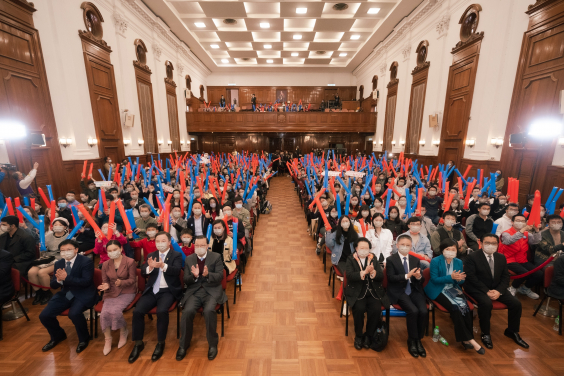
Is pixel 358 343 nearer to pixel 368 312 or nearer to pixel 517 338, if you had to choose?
pixel 368 312

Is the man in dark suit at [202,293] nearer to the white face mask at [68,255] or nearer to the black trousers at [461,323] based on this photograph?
the white face mask at [68,255]

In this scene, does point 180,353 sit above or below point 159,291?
below

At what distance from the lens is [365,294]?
2.87 meters

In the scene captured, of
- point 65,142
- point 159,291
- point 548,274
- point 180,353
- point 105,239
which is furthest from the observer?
point 65,142

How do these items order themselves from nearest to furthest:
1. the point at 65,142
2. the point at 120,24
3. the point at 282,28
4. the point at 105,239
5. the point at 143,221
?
the point at 105,239 → the point at 143,221 → the point at 65,142 → the point at 120,24 → the point at 282,28

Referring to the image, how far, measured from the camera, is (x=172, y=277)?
294 cm

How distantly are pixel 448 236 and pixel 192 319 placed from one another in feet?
12.1

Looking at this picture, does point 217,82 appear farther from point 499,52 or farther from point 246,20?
point 499,52

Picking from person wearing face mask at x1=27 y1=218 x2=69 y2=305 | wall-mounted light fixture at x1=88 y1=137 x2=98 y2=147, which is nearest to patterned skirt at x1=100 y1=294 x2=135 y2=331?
person wearing face mask at x1=27 y1=218 x2=69 y2=305

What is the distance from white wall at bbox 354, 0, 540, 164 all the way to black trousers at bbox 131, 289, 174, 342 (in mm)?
9147

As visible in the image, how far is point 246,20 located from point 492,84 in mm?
10943

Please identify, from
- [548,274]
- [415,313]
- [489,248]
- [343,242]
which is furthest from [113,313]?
[548,274]

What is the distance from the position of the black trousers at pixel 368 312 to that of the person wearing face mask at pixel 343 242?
697 millimetres

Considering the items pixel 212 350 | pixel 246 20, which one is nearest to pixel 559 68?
pixel 212 350
